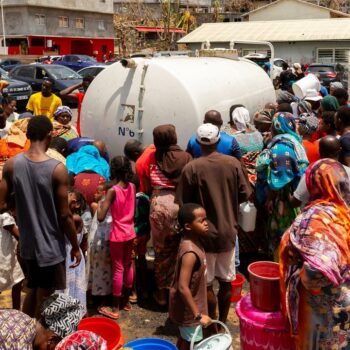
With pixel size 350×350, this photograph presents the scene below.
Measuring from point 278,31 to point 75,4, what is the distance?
18919mm

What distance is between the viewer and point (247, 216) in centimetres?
513

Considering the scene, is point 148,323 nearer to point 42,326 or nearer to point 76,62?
point 42,326

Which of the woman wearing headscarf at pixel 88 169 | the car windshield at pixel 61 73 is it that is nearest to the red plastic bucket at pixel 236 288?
the woman wearing headscarf at pixel 88 169

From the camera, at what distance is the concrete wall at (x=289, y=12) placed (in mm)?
36925

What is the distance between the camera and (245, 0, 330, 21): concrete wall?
36.9 metres

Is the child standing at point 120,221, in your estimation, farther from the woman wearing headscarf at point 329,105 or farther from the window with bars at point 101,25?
the window with bars at point 101,25

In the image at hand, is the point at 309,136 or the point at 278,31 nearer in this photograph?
the point at 309,136

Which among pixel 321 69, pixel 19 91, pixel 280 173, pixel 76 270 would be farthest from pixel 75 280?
pixel 321 69

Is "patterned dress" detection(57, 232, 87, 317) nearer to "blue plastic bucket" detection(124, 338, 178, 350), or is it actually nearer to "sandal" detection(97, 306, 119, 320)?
"sandal" detection(97, 306, 119, 320)

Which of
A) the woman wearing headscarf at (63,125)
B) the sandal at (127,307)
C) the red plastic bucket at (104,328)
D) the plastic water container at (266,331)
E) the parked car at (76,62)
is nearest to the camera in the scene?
the plastic water container at (266,331)

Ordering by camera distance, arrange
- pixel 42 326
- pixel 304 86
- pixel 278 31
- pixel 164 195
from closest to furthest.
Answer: pixel 42 326
pixel 164 195
pixel 304 86
pixel 278 31

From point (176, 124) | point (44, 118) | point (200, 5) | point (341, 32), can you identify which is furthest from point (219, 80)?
point (200, 5)

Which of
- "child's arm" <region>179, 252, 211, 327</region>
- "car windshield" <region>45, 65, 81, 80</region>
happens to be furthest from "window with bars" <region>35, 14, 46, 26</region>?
"child's arm" <region>179, 252, 211, 327</region>

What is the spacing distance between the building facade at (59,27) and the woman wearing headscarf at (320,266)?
3880cm
